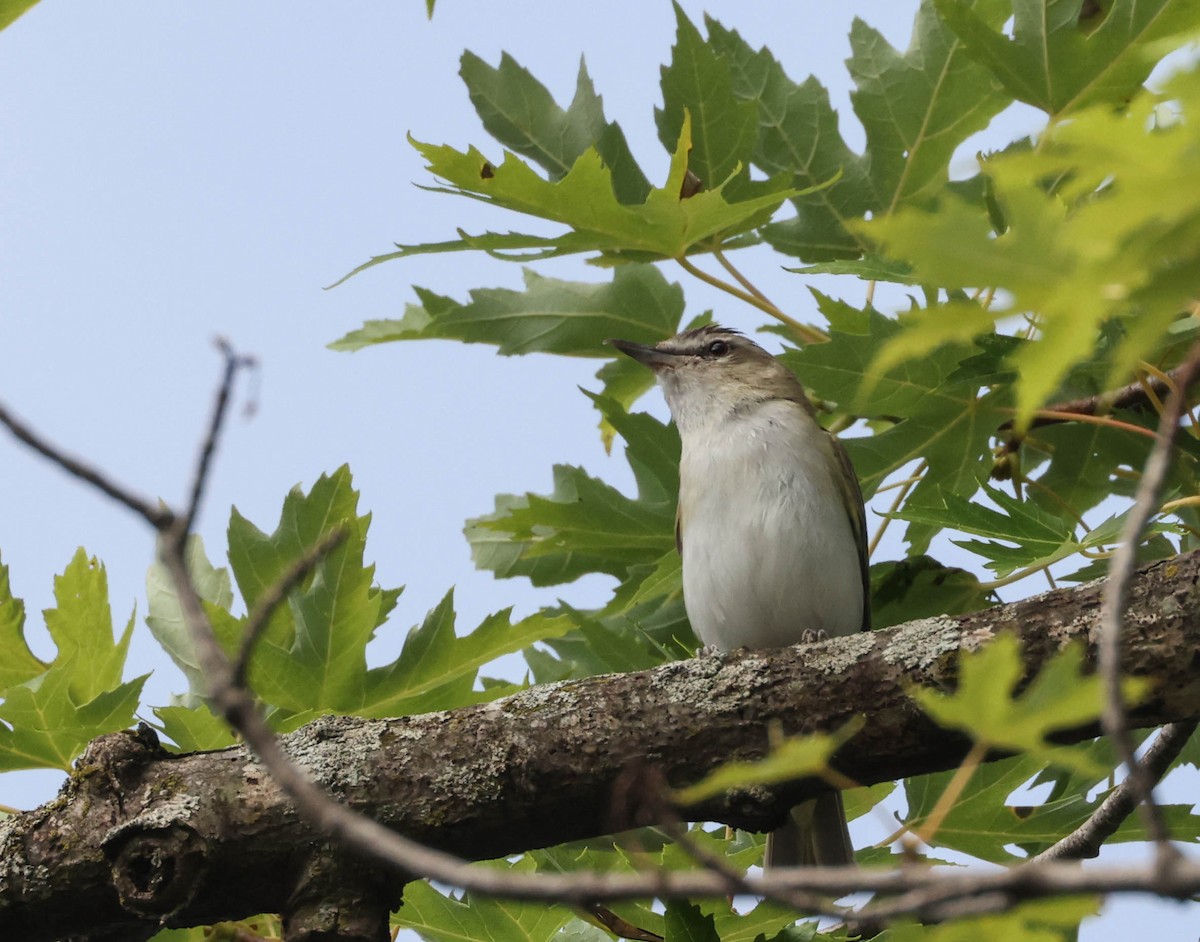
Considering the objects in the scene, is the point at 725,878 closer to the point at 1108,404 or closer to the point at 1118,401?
the point at 1108,404

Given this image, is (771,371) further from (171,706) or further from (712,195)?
(171,706)

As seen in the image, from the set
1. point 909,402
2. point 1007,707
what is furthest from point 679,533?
point 1007,707

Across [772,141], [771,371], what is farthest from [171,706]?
[771,371]

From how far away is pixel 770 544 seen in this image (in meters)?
5.46

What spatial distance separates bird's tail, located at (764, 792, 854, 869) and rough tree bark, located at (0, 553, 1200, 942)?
61.4 inches

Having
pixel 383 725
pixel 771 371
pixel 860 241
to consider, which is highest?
pixel 860 241

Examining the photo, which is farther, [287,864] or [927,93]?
[927,93]

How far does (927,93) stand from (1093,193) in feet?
2.83

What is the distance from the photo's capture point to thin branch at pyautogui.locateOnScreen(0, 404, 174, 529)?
1.56 metres

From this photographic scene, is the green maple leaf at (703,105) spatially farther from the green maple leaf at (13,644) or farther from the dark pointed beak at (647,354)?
the green maple leaf at (13,644)

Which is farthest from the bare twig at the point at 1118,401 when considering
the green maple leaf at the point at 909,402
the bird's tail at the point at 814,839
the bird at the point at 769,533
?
the bird's tail at the point at 814,839

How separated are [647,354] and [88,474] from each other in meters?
4.28

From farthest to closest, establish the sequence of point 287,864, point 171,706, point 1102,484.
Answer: point 1102,484 → point 171,706 → point 287,864

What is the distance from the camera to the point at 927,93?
16.3ft
